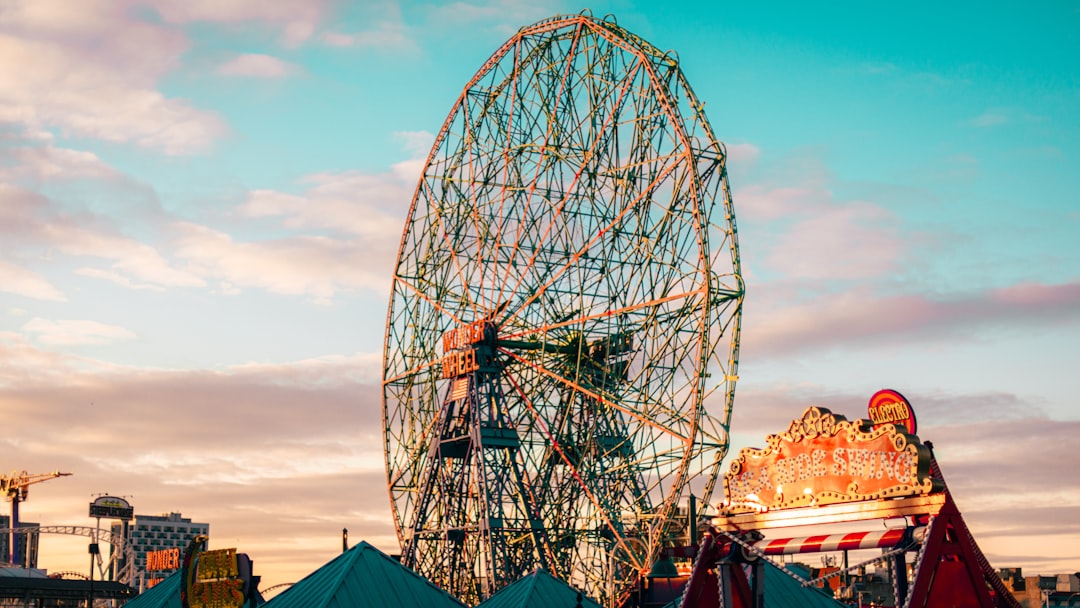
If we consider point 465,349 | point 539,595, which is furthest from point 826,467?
point 465,349

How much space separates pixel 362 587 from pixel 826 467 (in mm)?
15163

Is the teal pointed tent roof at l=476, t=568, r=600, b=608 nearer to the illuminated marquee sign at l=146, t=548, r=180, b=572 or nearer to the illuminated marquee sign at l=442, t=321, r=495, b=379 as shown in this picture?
the illuminated marquee sign at l=442, t=321, r=495, b=379

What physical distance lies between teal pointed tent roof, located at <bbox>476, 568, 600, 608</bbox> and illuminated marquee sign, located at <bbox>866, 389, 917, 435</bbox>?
428 inches

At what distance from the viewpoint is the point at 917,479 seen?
1137 inches

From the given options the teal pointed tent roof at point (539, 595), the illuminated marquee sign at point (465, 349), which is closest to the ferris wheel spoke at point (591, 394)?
the illuminated marquee sign at point (465, 349)

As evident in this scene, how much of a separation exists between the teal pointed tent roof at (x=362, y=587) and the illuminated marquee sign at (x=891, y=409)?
46.2ft

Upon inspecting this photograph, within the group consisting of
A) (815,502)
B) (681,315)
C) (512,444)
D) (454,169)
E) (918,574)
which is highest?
(454,169)

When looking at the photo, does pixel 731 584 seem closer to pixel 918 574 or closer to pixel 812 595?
pixel 918 574

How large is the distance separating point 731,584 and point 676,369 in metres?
22.6

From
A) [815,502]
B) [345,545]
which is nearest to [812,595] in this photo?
[815,502]

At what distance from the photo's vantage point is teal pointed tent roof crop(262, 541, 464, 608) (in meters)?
38.8

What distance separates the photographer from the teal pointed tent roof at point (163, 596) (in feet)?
171

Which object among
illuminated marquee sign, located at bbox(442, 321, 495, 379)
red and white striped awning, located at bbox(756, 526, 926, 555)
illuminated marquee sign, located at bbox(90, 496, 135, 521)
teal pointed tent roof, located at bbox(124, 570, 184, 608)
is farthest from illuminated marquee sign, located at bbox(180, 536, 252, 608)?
illuminated marquee sign, located at bbox(90, 496, 135, 521)

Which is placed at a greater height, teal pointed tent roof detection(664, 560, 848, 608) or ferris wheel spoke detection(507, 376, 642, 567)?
ferris wheel spoke detection(507, 376, 642, 567)
